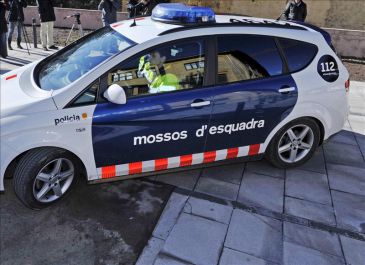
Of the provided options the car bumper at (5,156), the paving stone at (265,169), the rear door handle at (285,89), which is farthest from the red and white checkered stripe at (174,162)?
the car bumper at (5,156)

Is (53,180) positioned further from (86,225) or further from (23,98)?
(23,98)

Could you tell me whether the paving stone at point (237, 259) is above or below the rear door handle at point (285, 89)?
below

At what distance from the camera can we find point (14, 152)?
10.4 ft

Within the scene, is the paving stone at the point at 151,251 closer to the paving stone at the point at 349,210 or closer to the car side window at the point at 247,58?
the car side window at the point at 247,58

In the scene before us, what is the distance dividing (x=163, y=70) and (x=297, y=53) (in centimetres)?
158

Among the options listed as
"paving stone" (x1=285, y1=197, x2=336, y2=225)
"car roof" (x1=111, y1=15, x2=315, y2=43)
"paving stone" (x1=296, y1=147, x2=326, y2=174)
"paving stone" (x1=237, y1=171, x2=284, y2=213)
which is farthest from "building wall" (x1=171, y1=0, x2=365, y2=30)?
"paving stone" (x1=285, y1=197, x2=336, y2=225)

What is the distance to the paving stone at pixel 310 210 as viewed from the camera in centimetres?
372

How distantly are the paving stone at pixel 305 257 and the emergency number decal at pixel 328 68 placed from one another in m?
1.99

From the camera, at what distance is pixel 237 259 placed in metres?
3.11

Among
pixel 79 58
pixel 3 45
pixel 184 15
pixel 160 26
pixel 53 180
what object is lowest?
pixel 53 180

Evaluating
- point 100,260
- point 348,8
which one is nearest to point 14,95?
point 100,260

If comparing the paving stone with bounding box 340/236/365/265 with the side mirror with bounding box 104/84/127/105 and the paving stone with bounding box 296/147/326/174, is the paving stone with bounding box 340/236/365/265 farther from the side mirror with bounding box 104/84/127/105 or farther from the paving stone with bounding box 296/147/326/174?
the side mirror with bounding box 104/84/127/105

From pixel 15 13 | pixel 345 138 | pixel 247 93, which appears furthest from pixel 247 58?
pixel 15 13

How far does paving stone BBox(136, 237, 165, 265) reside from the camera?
10.0 feet
